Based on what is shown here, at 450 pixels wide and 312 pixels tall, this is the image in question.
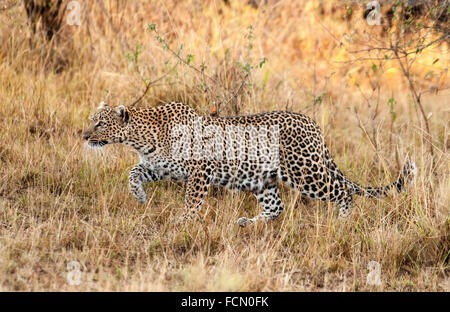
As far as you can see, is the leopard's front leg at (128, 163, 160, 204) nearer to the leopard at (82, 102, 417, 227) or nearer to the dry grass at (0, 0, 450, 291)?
the leopard at (82, 102, 417, 227)

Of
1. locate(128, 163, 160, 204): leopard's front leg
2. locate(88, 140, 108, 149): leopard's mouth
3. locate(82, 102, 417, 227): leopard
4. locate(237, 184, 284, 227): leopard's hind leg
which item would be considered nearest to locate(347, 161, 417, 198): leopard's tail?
locate(82, 102, 417, 227): leopard

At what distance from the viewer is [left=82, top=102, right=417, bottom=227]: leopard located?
611 cm

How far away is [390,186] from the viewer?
20.2 ft

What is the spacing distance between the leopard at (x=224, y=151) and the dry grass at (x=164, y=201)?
8.8 inches

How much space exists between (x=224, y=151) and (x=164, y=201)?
872 mm

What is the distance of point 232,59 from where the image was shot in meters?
8.36

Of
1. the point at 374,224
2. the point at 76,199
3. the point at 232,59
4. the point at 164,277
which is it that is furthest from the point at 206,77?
the point at 164,277

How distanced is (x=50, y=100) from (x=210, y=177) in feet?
10.2

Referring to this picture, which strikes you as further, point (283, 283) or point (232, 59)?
point (232, 59)

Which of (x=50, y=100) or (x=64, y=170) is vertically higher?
(x=50, y=100)

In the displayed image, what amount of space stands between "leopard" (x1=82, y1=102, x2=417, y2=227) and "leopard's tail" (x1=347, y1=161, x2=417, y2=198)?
0.03ft

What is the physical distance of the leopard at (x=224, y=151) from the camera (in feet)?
20.1

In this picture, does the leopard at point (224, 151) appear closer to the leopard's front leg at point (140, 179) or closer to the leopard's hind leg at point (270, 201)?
the leopard's front leg at point (140, 179)
